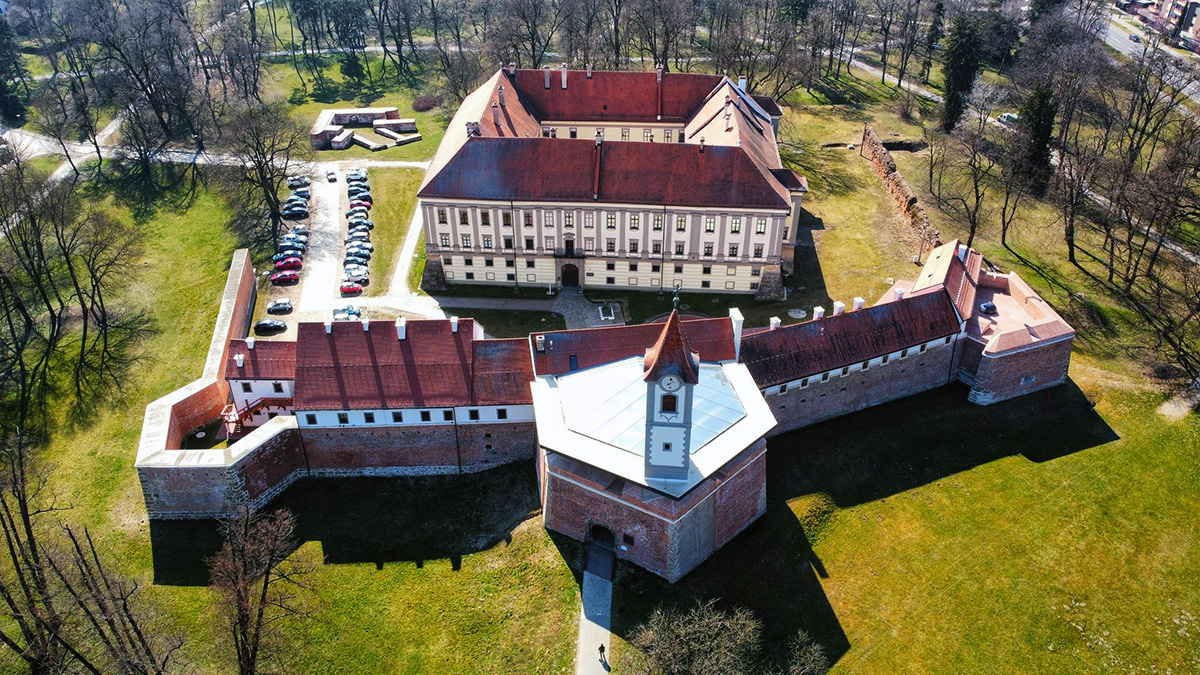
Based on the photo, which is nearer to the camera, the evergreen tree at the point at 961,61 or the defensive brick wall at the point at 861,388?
the defensive brick wall at the point at 861,388

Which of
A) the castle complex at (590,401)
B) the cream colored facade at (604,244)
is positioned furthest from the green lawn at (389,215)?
the castle complex at (590,401)

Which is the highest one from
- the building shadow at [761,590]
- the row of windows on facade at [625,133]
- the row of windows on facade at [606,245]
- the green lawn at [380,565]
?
the row of windows on facade at [625,133]

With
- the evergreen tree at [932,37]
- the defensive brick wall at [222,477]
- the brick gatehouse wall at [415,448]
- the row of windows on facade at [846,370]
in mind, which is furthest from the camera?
the evergreen tree at [932,37]

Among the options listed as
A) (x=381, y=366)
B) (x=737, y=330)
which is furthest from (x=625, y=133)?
(x=381, y=366)

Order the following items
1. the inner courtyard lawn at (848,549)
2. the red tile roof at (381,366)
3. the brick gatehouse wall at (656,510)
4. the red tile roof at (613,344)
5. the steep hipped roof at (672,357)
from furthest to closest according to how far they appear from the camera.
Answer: the red tile roof at (613,344), the red tile roof at (381,366), the brick gatehouse wall at (656,510), the inner courtyard lawn at (848,549), the steep hipped roof at (672,357)

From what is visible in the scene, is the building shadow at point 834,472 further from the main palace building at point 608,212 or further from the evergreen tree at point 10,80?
the evergreen tree at point 10,80

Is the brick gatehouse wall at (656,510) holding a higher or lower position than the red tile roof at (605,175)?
lower

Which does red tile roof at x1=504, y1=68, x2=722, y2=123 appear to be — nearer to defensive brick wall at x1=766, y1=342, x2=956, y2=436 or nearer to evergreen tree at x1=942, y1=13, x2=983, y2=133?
evergreen tree at x1=942, y1=13, x2=983, y2=133

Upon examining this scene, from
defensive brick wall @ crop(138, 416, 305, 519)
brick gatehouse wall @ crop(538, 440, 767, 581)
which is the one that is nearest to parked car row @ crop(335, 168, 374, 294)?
defensive brick wall @ crop(138, 416, 305, 519)
